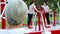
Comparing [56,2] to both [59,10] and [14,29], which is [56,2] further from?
[14,29]

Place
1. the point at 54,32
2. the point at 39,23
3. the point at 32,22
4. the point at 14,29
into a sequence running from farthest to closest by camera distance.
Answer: the point at 32,22, the point at 39,23, the point at 54,32, the point at 14,29

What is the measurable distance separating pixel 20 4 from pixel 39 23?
691 centimetres

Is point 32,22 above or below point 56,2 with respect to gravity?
below

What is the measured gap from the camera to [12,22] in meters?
3.73

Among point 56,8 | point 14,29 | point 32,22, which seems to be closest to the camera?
point 14,29

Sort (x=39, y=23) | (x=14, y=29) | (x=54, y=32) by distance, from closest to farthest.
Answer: (x=14, y=29) < (x=54, y=32) < (x=39, y=23)

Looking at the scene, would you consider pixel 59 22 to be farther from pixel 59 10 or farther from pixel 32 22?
pixel 32 22

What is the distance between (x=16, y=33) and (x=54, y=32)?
1067mm

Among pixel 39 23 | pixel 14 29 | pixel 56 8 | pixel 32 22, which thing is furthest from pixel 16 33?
pixel 56 8

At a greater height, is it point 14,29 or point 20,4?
point 20,4

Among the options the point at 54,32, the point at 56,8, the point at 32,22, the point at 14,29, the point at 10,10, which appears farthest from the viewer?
the point at 56,8

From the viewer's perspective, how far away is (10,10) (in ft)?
11.7

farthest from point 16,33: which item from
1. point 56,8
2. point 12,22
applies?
point 56,8

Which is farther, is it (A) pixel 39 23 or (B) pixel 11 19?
(A) pixel 39 23
